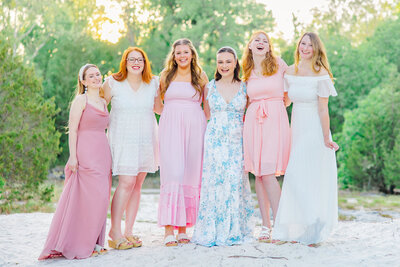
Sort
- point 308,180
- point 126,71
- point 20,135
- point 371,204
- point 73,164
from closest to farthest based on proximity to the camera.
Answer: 1. point 73,164
2. point 308,180
3. point 126,71
4. point 20,135
5. point 371,204

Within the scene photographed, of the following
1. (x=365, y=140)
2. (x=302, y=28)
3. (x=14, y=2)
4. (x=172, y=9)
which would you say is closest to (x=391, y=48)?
(x=302, y=28)

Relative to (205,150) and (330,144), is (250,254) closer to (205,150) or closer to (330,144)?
(205,150)

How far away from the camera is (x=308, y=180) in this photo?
5.42 meters

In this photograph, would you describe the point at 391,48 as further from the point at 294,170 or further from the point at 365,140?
the point at 294,170

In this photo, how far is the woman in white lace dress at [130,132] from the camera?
552 centimetres

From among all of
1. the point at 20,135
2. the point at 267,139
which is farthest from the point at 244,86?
the point at 20,135

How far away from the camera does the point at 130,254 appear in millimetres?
5285

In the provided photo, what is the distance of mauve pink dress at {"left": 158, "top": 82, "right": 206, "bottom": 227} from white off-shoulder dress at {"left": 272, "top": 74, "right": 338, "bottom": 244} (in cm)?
106

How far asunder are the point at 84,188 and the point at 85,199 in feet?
0.41

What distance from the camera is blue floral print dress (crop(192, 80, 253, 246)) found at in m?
5.51

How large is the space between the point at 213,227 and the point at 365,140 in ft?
35.8

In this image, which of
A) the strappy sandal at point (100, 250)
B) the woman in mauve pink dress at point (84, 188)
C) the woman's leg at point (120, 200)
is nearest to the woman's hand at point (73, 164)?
the woman in mauve pink dress at point (84, 188)

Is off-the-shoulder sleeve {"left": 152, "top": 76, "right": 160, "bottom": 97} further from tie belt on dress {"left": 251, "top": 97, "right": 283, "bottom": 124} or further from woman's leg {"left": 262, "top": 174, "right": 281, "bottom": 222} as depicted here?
woman's leg {"left": 262, "top": 174, "right": 281, "bottom": 222}

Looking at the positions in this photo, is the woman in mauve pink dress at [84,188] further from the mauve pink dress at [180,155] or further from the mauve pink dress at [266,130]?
the mauve pink dress at [266,130]
